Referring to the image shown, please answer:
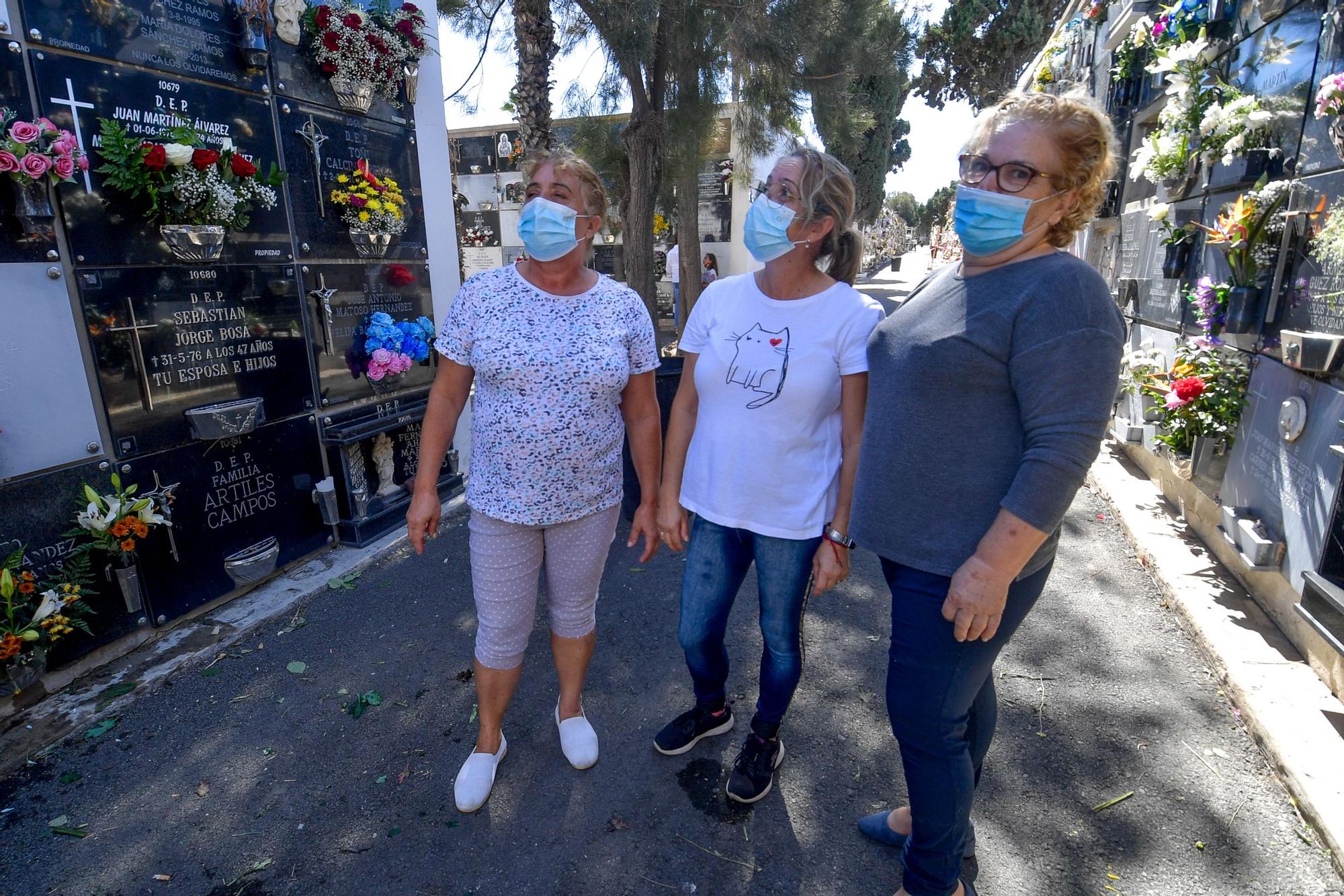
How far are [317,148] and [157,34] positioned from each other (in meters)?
0.92

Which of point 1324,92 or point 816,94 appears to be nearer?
point 1324,92

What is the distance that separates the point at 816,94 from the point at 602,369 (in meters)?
7.98

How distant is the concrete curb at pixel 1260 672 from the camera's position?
89.6 inches

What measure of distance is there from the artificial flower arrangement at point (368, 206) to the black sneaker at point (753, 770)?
12.1 ft

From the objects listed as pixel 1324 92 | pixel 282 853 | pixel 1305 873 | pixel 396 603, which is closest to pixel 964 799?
pixel 1305 873

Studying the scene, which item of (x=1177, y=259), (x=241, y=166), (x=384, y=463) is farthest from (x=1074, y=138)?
(x=1177, y=259)

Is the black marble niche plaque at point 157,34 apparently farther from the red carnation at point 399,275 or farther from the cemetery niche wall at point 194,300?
the red carnation at point 399,275

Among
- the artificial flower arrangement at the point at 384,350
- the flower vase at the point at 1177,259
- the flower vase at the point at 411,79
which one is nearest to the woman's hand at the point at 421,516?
the artificial flower arrangement at the point at 384,350

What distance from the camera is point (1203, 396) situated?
4.11 m

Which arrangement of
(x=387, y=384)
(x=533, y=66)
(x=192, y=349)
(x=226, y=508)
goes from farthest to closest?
(x=533, y=66)
(x=387, y=384)
(x=226, y=508)
(x=192, y=349)

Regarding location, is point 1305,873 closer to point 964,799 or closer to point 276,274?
point 964,799

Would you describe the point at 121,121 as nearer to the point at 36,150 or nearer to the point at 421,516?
the point at 36,150

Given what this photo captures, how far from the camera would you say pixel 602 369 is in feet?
6.93

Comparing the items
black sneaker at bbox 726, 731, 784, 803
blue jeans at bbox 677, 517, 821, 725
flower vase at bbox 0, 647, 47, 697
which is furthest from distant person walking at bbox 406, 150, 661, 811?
flower vase at bbox 0, 647, 47, 697
